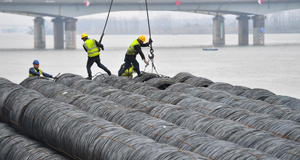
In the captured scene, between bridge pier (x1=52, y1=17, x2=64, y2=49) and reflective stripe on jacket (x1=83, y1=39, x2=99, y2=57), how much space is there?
70.9 m

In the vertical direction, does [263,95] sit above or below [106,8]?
below

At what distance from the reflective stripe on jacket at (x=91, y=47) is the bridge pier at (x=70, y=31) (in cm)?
7057

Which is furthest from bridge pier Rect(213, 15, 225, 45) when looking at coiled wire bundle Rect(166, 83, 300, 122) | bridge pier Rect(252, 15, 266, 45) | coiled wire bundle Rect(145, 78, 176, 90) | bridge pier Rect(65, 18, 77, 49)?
coiled wire bundle Rect(166, 83, 300, 122)

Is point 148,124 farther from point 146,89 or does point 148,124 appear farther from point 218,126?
point 146,89

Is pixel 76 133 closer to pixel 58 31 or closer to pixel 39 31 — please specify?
pixel 58 31

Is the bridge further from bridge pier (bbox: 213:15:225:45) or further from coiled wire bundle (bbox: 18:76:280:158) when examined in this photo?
coiled wire bundle (bbox: 18:76:280:158)

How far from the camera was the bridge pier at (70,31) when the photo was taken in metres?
87.5

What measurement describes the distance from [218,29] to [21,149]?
92.9 m

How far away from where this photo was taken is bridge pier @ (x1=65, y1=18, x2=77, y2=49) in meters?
87.5

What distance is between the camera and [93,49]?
59.4 feet

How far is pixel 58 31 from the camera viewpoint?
89.4 metres

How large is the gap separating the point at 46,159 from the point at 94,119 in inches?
48.7

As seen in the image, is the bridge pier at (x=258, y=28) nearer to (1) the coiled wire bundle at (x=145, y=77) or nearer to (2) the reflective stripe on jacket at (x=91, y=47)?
(1) the coiled wire bundle at (x=145, y=77)

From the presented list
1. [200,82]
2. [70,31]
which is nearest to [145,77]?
[200,82]
